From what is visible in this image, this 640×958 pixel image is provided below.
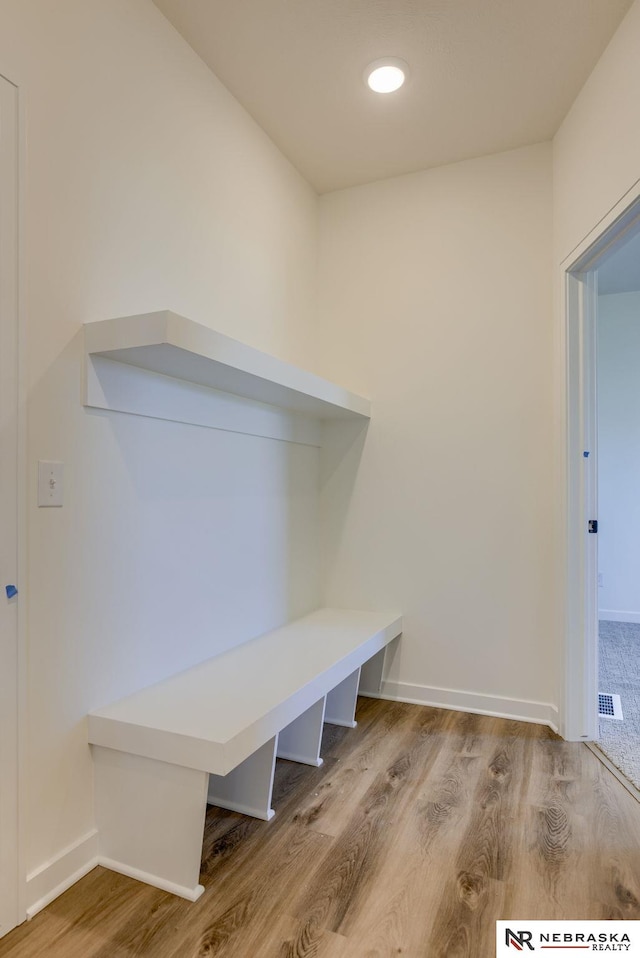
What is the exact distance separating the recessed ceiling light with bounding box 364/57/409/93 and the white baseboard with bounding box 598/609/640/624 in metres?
4.11

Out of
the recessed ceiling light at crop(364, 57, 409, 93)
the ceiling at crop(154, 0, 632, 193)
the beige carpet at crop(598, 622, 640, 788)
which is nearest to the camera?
the ceiling at crop(154, 0, 632, 193)

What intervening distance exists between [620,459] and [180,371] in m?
4.02

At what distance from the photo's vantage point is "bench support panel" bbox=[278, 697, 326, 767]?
213cm

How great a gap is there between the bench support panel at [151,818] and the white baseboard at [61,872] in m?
0.04

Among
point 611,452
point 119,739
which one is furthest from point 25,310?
point 611,452

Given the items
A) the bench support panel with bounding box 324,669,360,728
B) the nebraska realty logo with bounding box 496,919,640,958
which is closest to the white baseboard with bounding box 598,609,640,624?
the bench support panel with bounding box 324,669,360,728

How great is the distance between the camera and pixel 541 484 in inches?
102

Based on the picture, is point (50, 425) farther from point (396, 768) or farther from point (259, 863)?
point (396, 768)


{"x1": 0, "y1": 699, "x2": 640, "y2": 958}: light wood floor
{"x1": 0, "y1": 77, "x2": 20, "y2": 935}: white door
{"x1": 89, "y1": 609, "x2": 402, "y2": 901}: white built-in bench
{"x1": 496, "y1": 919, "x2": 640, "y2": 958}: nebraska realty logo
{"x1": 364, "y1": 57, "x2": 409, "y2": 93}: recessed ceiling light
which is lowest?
{"x1": 0, "y1": 699, "x2": 640, "y2": 958}: light wood floor

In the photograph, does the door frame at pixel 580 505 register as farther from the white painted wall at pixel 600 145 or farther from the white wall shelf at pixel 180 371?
the white wall shelf at pixel 180 371

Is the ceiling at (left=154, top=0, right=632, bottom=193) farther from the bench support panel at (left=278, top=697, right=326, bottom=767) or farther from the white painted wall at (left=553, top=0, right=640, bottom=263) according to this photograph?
the bench support panel at (left=278, top=697, right=326, bottom=767)

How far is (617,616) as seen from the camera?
14.9 ft

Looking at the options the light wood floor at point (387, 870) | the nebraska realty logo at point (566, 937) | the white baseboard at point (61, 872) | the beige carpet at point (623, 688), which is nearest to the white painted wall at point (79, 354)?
the white baseboard at point (61, 872)

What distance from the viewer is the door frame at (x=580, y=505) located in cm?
236
